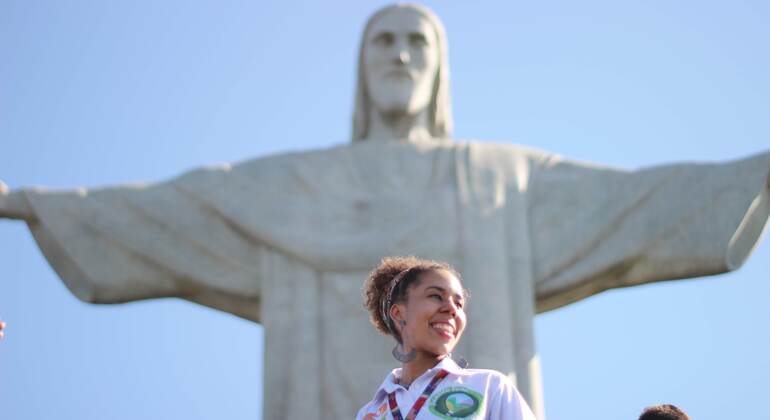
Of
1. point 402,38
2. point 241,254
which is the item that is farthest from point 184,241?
point 402,38

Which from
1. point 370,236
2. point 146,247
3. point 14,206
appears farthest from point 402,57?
point 14,206

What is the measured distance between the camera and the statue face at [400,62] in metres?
12.3

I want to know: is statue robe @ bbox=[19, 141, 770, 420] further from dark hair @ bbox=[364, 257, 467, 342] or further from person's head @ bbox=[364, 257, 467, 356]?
person's head @ bbox=[364, 257, 467, 356]

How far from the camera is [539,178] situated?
11992 mm

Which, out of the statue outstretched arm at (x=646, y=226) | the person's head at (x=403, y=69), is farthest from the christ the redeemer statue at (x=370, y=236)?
the person's head at (x=403, y=69)

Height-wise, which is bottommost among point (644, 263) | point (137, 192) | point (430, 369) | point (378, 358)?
point (430, 369)

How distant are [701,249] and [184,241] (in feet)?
12.7

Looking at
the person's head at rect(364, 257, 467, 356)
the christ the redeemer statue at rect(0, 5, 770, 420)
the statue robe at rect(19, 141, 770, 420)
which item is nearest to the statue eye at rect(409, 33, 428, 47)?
the christ the redeemer statue at rect(0, 5, 770, 420)

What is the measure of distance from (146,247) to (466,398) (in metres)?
7.20

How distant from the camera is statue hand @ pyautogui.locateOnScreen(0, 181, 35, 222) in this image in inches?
455

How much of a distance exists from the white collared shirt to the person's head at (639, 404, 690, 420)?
784 millimetres

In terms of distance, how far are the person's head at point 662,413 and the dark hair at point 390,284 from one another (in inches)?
33.8

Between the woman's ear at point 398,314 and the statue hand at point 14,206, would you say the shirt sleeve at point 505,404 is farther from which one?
the statue hand at point 14,206

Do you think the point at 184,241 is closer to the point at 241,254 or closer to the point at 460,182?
the point at 241,254
